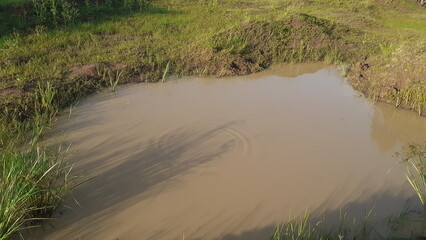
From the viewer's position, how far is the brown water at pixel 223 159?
3459 millimetres

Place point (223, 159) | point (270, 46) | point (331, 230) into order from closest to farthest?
point (331, 230)
point (223, 159)
point (270, 46)

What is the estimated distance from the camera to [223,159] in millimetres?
4488

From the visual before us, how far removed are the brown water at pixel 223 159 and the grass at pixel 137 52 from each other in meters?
0.45

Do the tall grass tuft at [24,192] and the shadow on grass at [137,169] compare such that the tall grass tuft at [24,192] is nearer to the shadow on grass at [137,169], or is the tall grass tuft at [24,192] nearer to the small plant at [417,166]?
the shadow on grass at [137,169]

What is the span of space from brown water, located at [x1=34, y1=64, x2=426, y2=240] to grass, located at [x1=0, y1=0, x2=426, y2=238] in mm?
455

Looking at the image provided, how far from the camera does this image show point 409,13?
605 inches

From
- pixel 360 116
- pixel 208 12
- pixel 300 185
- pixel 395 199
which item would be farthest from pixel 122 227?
pixel 208 12

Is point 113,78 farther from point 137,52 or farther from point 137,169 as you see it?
point 137,169

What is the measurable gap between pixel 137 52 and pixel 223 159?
4675 millimetres

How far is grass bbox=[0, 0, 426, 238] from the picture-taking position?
5.09 meters

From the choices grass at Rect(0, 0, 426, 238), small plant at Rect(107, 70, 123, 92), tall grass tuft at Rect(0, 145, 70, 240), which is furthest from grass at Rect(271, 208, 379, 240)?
small plant at Rect(107, 70, 123, 92)

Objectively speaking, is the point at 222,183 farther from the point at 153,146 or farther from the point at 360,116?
the point at 360,116

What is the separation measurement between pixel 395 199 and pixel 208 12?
10.6 m

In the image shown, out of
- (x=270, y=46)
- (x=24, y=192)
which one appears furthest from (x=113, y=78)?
(x=270, y=46)
